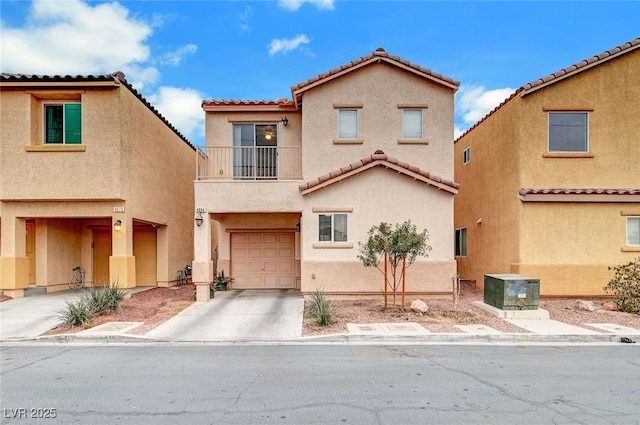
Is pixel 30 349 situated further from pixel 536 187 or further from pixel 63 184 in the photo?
pixel 536 187

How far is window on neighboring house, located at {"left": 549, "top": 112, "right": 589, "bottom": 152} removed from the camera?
13.7 m

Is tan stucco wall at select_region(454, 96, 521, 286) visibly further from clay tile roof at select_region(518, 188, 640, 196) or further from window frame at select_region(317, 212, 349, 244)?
window frame at select_region(317, 212, 349, 244)

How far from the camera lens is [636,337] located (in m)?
8.81

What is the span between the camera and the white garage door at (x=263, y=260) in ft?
53.8

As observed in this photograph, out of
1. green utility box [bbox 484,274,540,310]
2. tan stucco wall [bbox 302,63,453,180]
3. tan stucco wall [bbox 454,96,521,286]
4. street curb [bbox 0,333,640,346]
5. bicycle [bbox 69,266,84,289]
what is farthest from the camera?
bicycle [bbox 69,266,84,289]

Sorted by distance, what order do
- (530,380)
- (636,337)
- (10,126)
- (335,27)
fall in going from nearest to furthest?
(530,380), (636,337), (10,126), (335,27)

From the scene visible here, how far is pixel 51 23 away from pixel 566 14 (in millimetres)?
20489

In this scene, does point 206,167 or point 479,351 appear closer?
point 479,351

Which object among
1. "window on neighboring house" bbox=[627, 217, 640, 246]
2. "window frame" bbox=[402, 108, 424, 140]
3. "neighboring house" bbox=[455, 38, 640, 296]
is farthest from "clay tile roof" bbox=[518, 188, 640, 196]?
"window frame" bbox=[402, 108, 424, 140]

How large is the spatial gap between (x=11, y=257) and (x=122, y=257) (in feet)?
12.2

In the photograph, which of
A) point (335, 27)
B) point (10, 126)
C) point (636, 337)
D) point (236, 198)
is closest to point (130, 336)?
point (236, 198)

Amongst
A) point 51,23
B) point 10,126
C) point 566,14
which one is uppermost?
point 566,14

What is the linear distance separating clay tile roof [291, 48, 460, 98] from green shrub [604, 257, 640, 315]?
8.00 metres

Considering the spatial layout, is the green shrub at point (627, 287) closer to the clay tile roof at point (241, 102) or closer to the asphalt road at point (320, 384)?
the asphalt road at point (320, 384)
